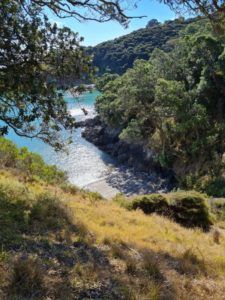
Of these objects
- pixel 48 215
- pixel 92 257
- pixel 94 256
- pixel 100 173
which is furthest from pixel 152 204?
pixel 100 173

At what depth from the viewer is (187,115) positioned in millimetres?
34844

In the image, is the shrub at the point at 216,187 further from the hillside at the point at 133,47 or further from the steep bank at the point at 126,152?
the hillside at the point at 133,47

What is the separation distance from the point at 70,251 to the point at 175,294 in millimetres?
1878

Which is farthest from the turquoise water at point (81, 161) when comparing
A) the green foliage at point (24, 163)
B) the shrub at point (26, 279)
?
the shrub at point (26, 279)

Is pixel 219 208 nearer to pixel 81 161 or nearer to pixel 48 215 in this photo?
pixel 48 215

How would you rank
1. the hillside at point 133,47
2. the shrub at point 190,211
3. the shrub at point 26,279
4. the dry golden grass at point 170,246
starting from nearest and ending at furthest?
1. the shrub at point 26,279
2. the dry golden grass at point 170,246
3. the shrub at point 190,211
4. the hillside at point 133,47

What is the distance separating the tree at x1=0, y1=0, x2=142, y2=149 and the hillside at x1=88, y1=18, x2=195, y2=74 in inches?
4048

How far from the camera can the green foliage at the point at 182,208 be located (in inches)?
520

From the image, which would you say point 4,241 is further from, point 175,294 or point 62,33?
point 62,33

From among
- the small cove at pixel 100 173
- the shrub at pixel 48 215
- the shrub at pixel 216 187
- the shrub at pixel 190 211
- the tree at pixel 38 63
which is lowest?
the shrub at pixel 216 187

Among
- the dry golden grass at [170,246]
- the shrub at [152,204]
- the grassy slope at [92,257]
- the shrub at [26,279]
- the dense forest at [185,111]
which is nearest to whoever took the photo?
the shrub at [26,279]

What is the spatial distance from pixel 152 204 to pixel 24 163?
532 centimetres

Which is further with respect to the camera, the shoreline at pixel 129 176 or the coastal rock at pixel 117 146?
the coastal rock at pixel 117 146

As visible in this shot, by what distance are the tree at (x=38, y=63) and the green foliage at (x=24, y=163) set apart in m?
4.90
